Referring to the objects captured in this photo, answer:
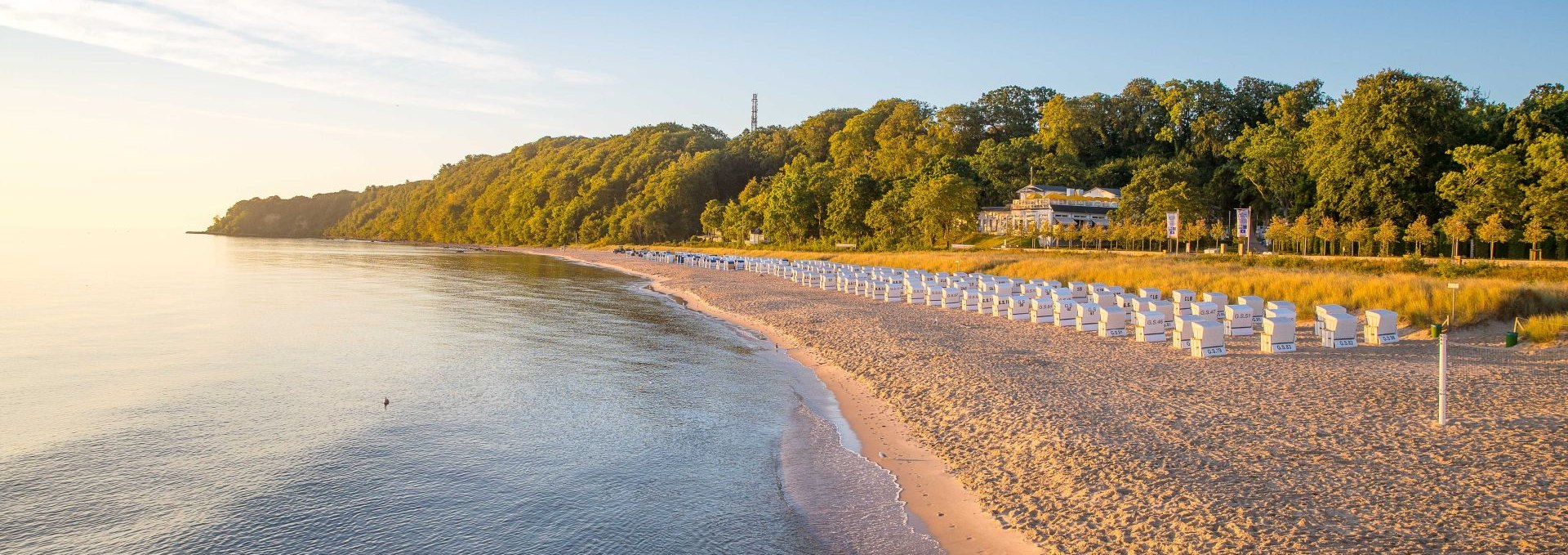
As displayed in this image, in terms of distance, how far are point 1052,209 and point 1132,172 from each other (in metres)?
18.9

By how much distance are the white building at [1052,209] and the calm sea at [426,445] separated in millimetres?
48368

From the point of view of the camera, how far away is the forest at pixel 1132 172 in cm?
4359

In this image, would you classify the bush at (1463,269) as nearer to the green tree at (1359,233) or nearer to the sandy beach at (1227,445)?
the green tree at (1359,233)

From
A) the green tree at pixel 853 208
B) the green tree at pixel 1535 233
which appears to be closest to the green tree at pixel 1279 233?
the green tree at pixel 1535 233

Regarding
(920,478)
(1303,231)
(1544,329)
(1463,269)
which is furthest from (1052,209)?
(920,478)

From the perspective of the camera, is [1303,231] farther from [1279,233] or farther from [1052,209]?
[1052,209]

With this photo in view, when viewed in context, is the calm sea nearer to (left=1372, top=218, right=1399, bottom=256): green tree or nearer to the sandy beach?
the sandy beach

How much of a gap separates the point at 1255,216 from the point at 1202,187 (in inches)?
212

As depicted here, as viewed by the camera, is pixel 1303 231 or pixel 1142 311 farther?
pixel 1303 231

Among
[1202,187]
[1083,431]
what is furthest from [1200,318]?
[1202,187]

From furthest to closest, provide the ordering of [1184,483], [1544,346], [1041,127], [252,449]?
1. [1041,127]
2. [1544,346]
3. [252,449]
4. [1184,483]

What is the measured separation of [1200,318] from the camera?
54.9 ft

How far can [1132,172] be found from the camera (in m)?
82.6

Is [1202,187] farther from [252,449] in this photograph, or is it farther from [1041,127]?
[252,449]
